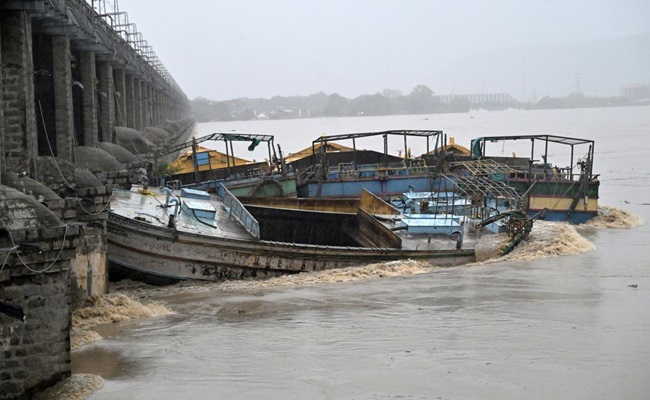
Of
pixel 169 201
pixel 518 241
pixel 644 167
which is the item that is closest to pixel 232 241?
pixel 169 201

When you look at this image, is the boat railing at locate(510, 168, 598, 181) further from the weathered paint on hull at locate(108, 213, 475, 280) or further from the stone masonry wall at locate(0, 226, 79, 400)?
the stone masonry wall at locate(0, 226, 79, 400)

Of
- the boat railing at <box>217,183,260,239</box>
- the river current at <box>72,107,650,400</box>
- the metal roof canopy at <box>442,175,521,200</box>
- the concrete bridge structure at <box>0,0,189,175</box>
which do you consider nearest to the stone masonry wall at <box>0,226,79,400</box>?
the river current at <box>72,107,650,400</box>

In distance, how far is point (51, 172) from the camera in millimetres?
23234

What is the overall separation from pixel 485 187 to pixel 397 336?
40.5ft

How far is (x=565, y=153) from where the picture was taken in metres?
83.2

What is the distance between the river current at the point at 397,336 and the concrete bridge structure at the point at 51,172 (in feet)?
5.16

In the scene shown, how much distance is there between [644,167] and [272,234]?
45.5 metres

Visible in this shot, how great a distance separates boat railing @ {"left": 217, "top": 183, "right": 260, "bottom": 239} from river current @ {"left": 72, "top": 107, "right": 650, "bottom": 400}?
162 cm

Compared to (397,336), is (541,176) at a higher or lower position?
higher

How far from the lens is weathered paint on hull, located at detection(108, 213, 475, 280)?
68.8 ft

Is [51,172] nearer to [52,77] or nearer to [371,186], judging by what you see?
[52,77]

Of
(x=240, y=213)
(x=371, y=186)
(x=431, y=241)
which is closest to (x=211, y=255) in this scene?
A: (x=240, y=213)

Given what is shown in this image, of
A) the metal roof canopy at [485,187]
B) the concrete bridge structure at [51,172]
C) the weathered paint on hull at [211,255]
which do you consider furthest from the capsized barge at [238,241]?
the metal roof canopy at [485,187]

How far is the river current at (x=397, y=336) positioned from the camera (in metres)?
13.2
